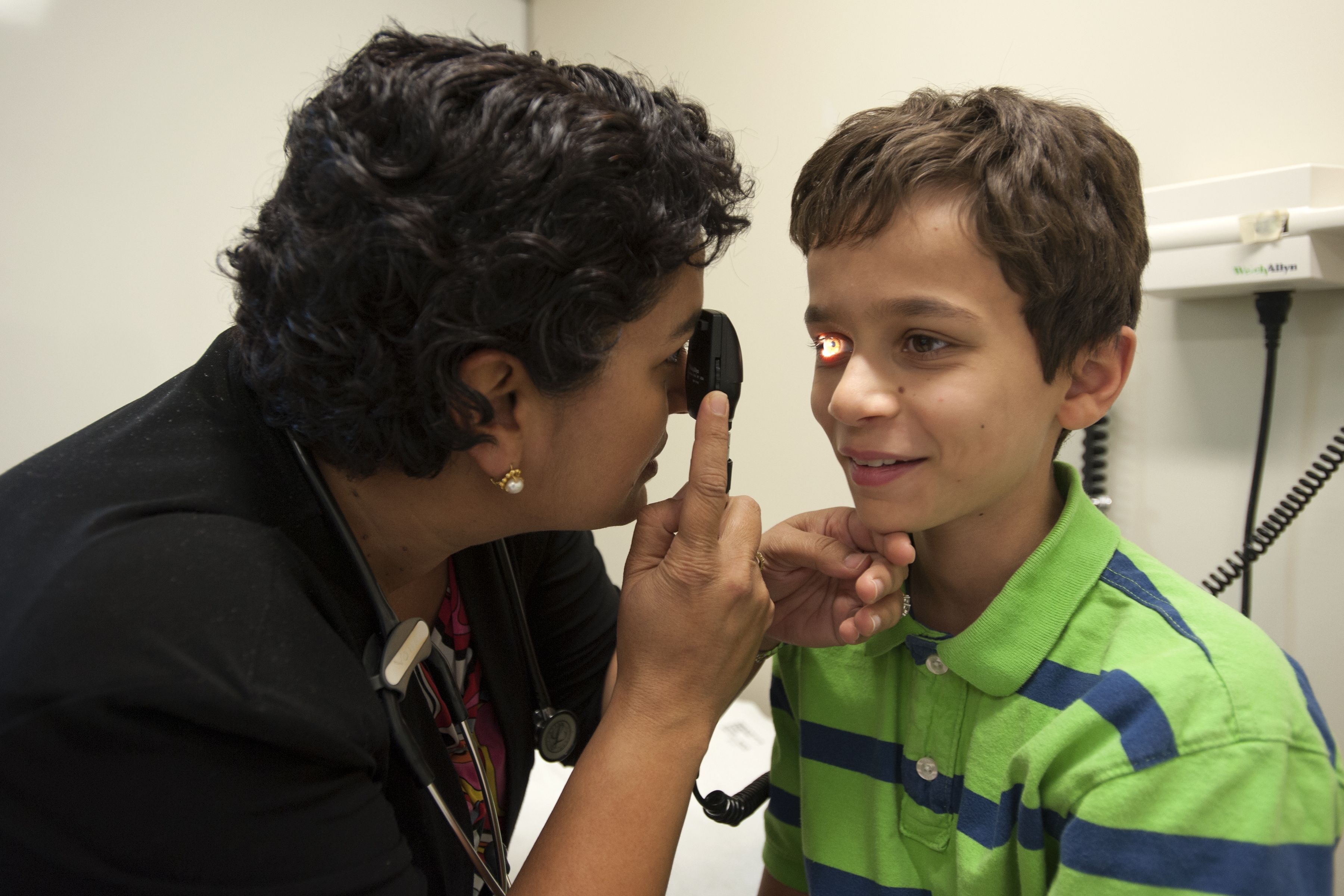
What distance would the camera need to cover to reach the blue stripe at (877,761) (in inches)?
32.0

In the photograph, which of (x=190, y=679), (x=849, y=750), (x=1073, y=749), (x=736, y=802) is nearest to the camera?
(x=190, y=679)

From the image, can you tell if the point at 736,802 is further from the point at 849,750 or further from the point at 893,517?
the point at 893,517

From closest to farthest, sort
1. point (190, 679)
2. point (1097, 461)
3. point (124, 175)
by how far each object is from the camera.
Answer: point (190, 679) < point (1097, 461) < point (124, 175)

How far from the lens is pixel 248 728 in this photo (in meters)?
0.61

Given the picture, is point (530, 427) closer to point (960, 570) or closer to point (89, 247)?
point (960, 570)

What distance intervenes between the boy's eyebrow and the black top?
0.56 metres

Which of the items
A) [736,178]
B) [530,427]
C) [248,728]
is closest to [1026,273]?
[736,178]

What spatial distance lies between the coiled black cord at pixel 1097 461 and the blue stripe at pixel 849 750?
512mm

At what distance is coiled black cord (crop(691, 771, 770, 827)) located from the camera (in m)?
1.00

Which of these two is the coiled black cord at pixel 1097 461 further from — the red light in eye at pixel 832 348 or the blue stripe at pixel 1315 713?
the red light in eye at pixel 832 348

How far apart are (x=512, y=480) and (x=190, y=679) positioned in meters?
0.34

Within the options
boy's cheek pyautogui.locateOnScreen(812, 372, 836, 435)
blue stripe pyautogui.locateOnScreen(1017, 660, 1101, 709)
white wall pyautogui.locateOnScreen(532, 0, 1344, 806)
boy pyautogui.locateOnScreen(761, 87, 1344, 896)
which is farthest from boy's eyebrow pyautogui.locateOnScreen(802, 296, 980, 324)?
white wall pyautogui.locateOnScreen(532, 0, 1344, 806)

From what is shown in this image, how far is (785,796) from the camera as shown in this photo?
103cm

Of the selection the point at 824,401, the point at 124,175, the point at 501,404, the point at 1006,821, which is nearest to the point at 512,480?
the point at 501,404
